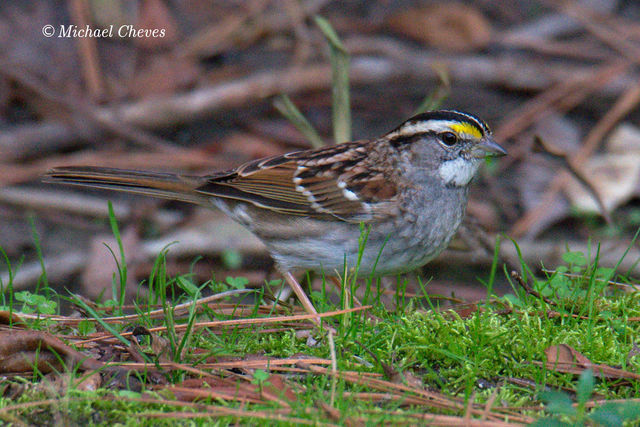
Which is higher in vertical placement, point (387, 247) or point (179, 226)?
point (387, 247)

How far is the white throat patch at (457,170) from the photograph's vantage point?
4191 mm

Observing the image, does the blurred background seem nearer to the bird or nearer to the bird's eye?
the bird

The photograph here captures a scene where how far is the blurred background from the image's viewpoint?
6.82m

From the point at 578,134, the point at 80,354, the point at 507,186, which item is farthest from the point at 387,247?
the point at 578,134

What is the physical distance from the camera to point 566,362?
9.32 ft

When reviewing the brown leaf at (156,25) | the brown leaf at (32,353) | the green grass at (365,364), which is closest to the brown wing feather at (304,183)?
the green grass at (365,364)

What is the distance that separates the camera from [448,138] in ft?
13.7

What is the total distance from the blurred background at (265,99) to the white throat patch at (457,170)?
90.0 inches

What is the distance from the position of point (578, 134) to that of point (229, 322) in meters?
5.40

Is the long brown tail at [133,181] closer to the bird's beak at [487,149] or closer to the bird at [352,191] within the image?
the bird at [352,191]

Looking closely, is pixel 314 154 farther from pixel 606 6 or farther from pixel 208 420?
pixel 606 6
